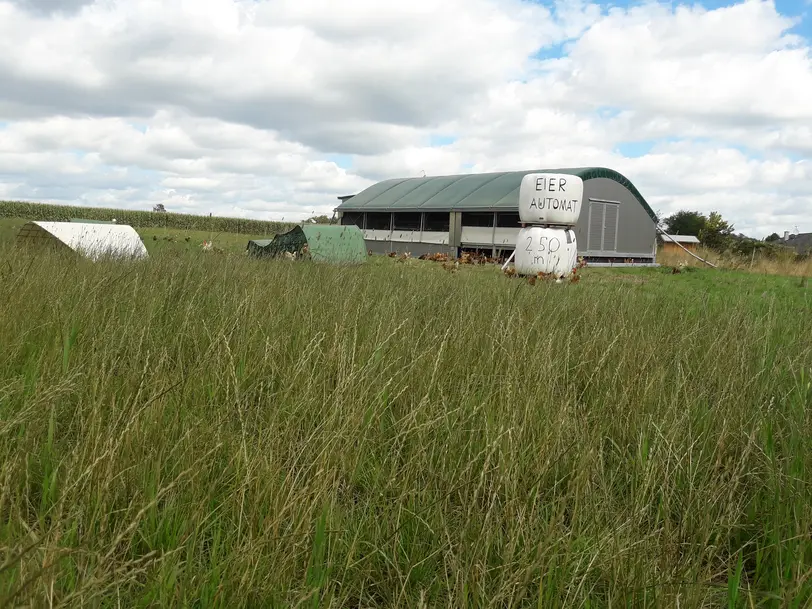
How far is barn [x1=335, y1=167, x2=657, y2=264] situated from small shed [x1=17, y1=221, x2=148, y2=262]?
12036 mm

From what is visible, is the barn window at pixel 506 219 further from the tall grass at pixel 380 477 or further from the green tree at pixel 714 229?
the green tree at pixel 714 229

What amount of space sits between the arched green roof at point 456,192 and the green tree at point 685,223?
1460 inches

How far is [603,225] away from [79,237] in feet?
57.3

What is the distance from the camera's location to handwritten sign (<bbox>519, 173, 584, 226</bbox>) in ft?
40.1

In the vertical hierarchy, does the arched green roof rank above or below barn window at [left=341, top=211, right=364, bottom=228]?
above

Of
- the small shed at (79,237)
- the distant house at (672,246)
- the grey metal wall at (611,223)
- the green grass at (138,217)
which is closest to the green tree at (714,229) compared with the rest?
the distant house at (672,246)

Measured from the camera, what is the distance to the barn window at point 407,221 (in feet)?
84.1

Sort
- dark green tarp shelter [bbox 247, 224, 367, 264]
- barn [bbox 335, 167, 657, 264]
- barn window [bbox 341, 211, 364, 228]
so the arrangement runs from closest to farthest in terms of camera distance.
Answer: dark green tarp shelter [bbox 247, 224, 367, 264] → barn [bbox 335, 167, 657, 264] → barn window [bbox 341, 211, 364, 228]

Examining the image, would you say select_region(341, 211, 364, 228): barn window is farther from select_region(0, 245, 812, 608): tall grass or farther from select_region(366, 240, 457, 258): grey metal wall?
select_region(0, 245, 812, 608): tall grass

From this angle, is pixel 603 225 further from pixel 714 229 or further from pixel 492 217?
pixel 714 229

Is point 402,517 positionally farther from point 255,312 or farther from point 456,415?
point 255,312

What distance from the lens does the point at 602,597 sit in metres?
1.79

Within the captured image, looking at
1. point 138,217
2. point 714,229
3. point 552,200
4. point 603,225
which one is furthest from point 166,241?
point 714,229

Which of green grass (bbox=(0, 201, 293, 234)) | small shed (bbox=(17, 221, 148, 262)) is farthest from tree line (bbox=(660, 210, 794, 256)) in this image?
green grass (bbox=(0, 201, 293, 234))
